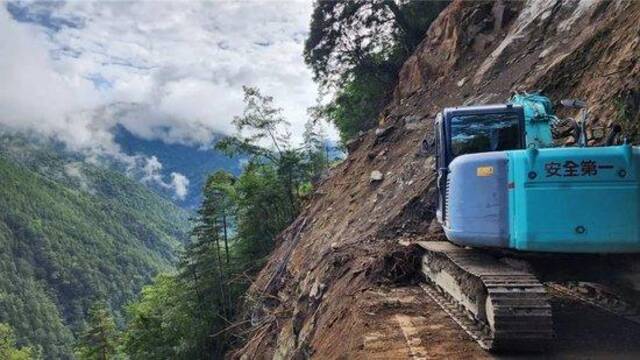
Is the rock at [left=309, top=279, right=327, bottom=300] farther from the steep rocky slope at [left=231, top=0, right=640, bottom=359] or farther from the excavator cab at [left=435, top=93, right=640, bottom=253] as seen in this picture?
the excavator cab at [left=435, top=93, right=640, bottom=253]

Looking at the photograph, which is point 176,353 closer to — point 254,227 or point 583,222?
point 254,227

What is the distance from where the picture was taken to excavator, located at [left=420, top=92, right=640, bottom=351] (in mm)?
5994

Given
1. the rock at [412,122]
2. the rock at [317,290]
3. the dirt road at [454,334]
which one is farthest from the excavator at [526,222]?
the rock at [412,122]

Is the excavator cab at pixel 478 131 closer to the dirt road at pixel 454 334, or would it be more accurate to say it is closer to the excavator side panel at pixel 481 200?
the excavator side panel at pixel 481 200

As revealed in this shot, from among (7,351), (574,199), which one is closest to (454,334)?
(574,199)

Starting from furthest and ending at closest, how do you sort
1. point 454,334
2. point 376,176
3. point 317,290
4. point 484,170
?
1. point 376,176
2. point 317,290
3. point 484,170
4. point 454,334

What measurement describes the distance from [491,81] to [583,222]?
1305 centimetres

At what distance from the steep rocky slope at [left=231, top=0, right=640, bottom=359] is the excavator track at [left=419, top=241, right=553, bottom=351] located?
0.26 metres

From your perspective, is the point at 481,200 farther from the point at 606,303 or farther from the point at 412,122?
the point at 412,122

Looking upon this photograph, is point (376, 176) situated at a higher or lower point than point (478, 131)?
higher

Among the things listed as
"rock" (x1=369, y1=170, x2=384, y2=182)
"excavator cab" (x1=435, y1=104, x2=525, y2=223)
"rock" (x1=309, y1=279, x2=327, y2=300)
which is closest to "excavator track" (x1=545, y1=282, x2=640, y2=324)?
"excavator cab" (x1=435, y1=104, x2=525, y2=223)

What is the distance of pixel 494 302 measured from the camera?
5.87 m

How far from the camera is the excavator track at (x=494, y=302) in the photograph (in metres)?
5.86

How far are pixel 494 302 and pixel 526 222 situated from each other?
1.24m
